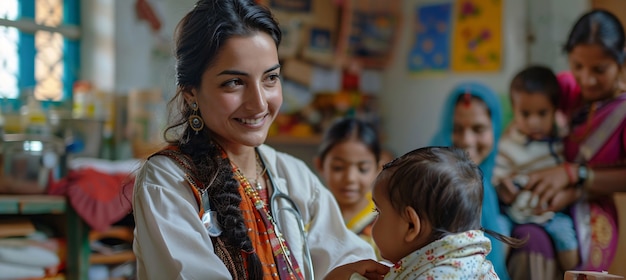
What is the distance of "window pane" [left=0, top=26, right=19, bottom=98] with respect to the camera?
3.34m

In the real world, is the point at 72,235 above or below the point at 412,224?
below

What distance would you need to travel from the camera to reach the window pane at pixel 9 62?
334 cm

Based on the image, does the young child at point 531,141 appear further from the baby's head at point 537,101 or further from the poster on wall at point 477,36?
the poster on wall at point 477,36

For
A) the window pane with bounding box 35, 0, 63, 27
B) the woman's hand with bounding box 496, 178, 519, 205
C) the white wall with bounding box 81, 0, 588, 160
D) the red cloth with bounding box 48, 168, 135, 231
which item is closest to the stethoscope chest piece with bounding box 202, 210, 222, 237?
the red cloth with bounding box 48, 168, 135, 231

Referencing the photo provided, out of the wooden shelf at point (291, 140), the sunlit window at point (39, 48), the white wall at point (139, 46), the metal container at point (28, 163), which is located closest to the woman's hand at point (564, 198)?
the white wall at point (139, 46)

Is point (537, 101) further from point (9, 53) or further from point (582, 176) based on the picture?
point (9, 53)

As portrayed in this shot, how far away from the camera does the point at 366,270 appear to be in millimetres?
1271

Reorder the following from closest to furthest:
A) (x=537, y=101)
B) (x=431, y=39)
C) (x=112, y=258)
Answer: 1. (x=537, y=101)
2. (x=112, y=258)
3. (x=431, y=39)

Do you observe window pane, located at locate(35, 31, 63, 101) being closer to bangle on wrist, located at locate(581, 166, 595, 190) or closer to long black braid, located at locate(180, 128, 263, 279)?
long black braid, located at locate(180, 128, 263, 279)

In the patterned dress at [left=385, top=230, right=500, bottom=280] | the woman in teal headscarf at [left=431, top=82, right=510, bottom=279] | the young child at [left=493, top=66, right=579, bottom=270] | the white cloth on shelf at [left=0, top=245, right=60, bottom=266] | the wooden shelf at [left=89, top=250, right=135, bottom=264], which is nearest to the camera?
the patterned dress at [left=385, top=230, right=500, bottom=280]

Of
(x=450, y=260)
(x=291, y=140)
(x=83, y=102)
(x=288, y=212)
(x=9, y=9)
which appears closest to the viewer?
(x=450, y=260)

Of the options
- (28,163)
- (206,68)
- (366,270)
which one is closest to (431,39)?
(28,163)

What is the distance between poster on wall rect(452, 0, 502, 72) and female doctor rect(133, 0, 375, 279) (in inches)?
101

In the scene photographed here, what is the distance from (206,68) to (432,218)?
0.55 metres
